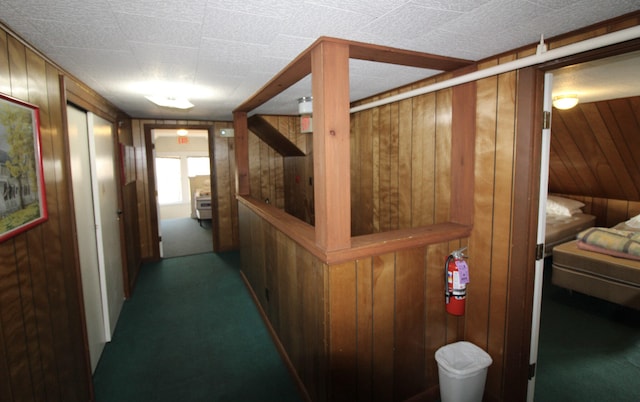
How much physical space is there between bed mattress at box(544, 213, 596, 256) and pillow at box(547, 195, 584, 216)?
8 centimetres

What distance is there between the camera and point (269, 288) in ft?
9.07

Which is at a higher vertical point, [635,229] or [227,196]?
[227,196]

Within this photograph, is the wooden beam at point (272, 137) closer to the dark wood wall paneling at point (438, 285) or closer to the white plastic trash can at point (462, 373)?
the dark wood wall paneling at point (438, 285)

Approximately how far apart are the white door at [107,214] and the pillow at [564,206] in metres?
5.49

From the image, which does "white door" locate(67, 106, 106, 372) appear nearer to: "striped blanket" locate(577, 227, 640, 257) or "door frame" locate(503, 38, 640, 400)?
"door frame" locate(503, 38, 640, 400)

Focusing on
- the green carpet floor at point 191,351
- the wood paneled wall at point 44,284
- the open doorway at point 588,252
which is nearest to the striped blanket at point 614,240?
the open doorway at point 588,252

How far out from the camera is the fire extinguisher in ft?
6.12

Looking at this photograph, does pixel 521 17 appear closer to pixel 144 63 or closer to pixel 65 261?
pixel 144 63

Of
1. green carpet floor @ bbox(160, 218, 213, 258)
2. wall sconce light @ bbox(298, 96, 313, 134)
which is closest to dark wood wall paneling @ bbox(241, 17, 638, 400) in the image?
wall sconce light @ bbox(298, 96, 313, 134)

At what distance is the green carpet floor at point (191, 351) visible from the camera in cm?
214

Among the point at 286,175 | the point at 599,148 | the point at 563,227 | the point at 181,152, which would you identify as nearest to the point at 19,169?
the point at 286,175

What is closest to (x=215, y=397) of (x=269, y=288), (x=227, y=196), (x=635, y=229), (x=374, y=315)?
(x=269, y=288)

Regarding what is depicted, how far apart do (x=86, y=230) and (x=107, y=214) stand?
0.58m

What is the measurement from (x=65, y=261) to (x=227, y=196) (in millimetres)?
3291
